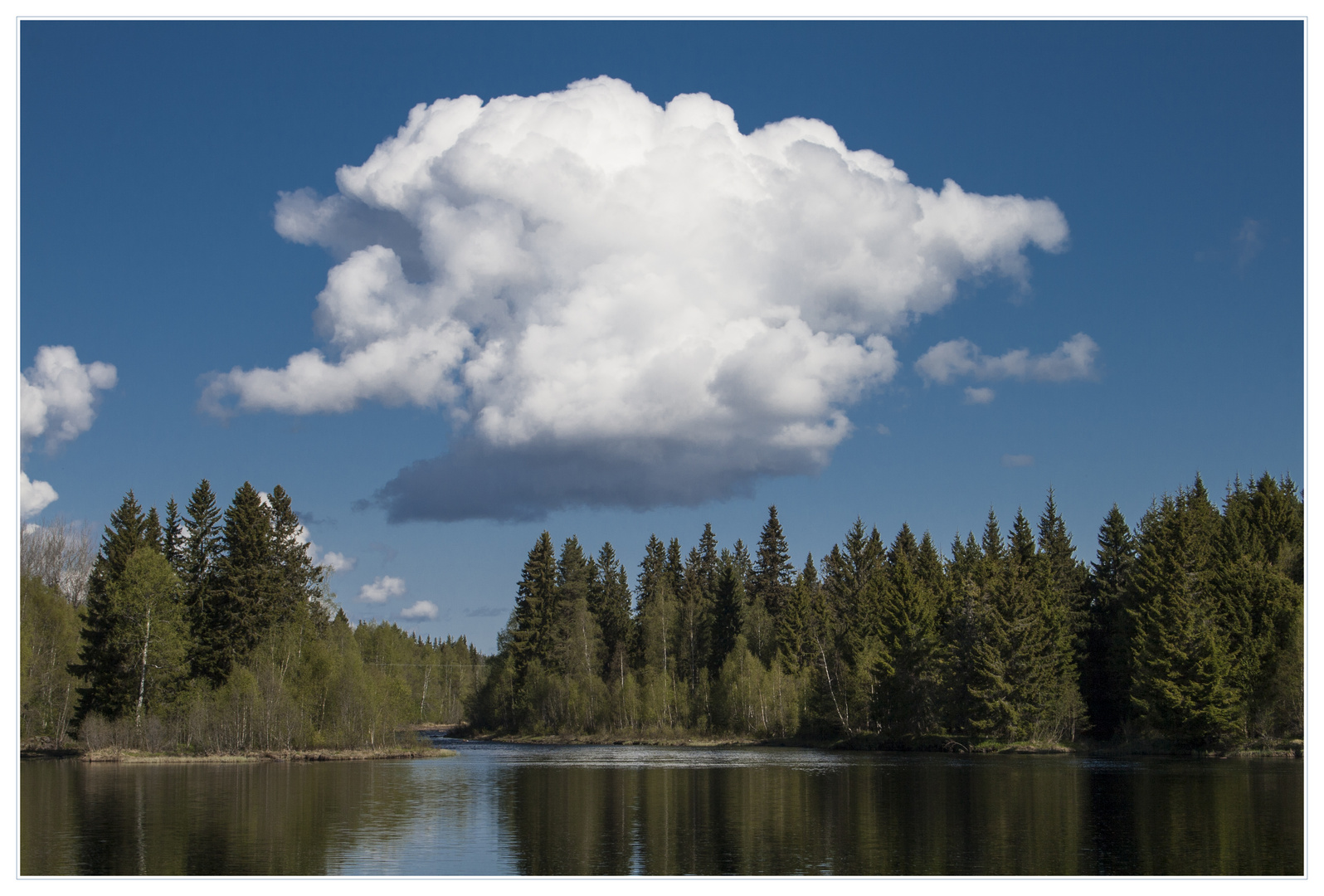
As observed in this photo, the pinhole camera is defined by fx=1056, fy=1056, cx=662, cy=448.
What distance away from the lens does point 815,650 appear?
383 feet

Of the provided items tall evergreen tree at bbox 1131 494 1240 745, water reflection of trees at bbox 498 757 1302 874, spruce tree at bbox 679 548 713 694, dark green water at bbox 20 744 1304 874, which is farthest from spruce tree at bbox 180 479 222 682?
tall evergreen tree at bbox 1131 494 1240 745

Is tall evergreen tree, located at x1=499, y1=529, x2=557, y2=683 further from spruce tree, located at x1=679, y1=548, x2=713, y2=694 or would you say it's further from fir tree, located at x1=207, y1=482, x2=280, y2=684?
fir tree, located at x1=207, y1=482, x2=280, y2=684

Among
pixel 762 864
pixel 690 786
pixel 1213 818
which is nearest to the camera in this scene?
pixel 762 864

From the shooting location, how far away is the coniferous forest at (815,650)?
82875 mm

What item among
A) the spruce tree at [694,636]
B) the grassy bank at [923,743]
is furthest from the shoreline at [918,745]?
the spruce tree at [694,636]

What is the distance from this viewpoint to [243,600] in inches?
3580

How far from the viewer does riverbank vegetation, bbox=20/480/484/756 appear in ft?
276

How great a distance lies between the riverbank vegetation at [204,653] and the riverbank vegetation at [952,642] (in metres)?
36.8

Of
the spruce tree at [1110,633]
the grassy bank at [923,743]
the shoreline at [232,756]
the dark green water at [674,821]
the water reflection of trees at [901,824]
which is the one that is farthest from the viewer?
the spruce tree at [1110,633]

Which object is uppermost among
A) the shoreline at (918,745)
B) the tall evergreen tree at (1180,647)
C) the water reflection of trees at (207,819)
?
the tall evergreen tree at (1180,647)

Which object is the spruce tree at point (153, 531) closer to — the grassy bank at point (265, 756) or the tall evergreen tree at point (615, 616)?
the grassy bank at point (265, 756)
